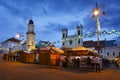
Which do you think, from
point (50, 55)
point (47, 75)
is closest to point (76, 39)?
point (50, 55)

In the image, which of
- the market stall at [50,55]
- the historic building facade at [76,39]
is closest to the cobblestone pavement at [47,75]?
the market stall at [50,55]

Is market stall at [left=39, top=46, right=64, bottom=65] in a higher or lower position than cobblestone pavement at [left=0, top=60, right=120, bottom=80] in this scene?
higher

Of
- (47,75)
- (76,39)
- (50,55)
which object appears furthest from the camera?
(76,39)

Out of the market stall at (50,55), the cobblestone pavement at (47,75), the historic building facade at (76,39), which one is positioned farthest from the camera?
the historic building facade at (76,39)

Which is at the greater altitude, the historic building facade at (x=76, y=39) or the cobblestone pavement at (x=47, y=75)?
the historic building facade at (x=76, y=39)

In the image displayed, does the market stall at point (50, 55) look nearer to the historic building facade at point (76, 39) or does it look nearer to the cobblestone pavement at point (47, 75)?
the cobblestone pavement at point (47, 75)

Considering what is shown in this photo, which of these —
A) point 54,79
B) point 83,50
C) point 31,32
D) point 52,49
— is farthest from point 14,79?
point 31,32

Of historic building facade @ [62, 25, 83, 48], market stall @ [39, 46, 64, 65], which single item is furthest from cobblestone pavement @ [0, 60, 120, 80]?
historic building facade @ [62, 25, 83, 48]

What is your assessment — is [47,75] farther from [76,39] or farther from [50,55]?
[76,39]

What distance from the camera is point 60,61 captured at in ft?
89.7

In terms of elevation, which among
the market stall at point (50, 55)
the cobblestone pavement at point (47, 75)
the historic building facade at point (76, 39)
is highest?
the historic building facade at point (76, 39)

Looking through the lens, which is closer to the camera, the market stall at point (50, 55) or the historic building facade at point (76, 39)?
the market stall at point (50, 55)

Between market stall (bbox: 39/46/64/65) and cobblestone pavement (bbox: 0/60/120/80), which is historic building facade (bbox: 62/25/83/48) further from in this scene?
cobblestone pavement (bbox: 0/60/120/80)

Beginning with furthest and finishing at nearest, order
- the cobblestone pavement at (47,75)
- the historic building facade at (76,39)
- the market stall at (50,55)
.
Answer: the historic building facade at (76,39) < the market stall at (50,55) < the cobblestone pavement at (47,75)
